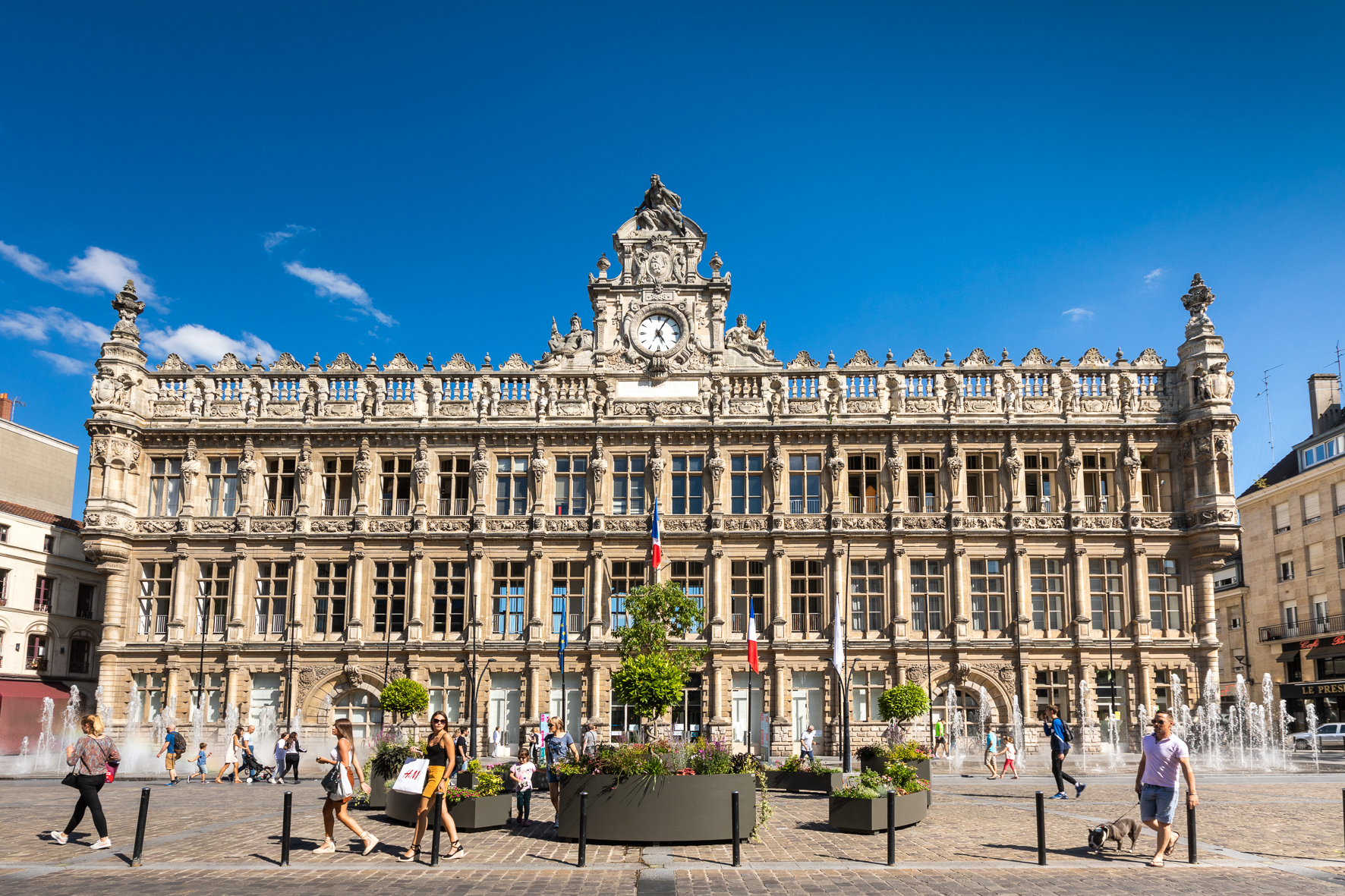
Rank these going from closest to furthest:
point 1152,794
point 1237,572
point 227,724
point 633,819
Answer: point 1152,794
point 633,819
point 227,724
point 1237,572

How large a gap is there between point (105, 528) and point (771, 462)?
28764mm

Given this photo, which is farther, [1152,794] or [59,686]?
[59,686]

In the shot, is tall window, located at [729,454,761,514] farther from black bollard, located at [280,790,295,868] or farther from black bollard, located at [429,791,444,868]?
black bollard, located at [280,790,295,868]

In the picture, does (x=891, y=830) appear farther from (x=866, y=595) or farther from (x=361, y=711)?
(x=361, y=711)

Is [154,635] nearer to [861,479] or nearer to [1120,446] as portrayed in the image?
[861,479]

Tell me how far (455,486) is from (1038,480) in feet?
84.8

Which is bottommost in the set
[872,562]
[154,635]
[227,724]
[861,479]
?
[227,724]

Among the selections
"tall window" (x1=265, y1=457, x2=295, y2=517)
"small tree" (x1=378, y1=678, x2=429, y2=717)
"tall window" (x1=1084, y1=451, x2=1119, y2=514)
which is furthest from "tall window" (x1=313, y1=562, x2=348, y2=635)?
"tall window" (x1=1084, y1=451, x2=1119, y2=514)

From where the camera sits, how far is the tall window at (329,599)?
44.1m

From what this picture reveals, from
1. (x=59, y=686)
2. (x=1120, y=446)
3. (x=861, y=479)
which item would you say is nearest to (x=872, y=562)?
(x=861, y=479)

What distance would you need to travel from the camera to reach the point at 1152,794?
14617 mm

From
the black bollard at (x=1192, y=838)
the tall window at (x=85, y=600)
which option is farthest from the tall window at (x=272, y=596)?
the black bollard at (x=1192, y=838)

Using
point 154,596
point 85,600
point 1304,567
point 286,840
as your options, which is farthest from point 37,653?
point 1304,567

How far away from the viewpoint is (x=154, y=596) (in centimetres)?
4447
